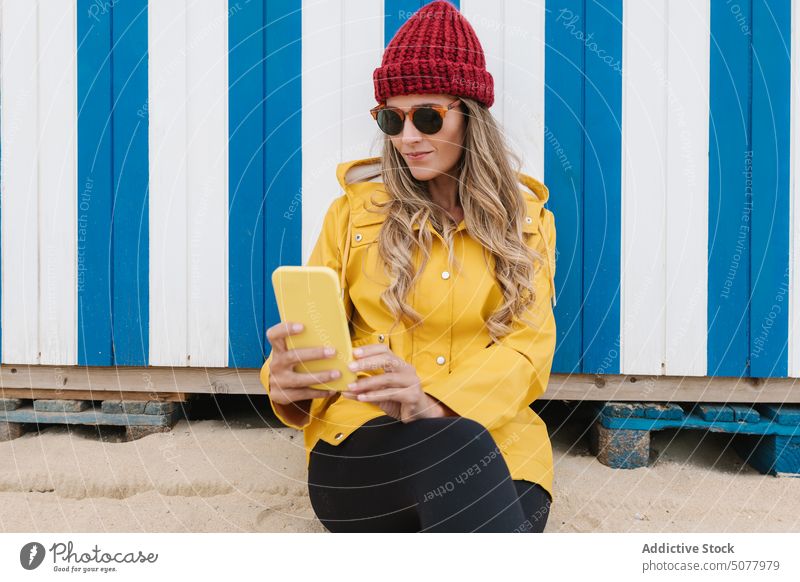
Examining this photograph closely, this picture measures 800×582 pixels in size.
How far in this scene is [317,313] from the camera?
4.94ft

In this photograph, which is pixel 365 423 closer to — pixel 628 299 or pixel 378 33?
pixel 628 299

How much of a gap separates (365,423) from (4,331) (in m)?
1.81

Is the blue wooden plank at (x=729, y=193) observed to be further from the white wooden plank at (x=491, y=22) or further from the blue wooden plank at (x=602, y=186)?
the white wooden plank at (x=491, y=22)

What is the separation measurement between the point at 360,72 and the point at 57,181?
129 centimetres

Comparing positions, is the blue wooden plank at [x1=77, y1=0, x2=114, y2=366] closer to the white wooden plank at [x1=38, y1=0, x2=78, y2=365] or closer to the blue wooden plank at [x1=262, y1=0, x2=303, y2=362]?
the white wooden plank at [x1=38, y1=0, x2=78, y2=365]

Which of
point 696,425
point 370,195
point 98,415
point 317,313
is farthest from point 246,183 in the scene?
point 696,425

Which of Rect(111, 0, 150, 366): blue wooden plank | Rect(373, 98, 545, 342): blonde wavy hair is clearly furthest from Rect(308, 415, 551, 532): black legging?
Rect(111, 0, 150, 366): blue wooden plank

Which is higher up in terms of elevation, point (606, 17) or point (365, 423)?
point (606, 17)

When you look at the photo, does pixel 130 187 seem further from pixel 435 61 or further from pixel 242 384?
pixel 435 61
